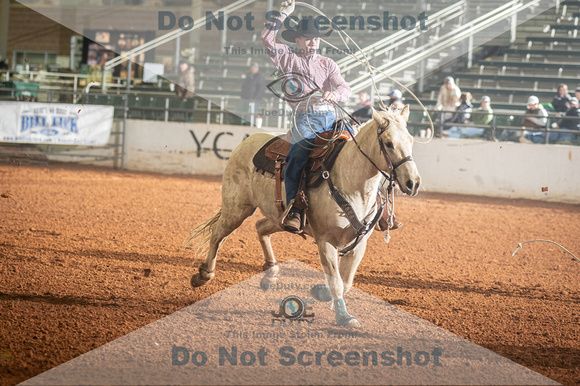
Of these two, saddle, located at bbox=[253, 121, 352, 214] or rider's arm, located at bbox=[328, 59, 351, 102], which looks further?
rider's arm, located at bbox=[328, 59, 351, 102]

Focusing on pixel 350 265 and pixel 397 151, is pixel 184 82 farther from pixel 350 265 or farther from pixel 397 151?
pixel 397 151

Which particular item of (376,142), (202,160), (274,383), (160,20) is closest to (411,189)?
(376,142)

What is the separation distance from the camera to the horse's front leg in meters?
4.61

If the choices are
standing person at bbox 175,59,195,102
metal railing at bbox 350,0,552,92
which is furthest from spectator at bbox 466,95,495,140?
standing person at bbox 175,59,195,102

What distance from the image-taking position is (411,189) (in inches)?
163

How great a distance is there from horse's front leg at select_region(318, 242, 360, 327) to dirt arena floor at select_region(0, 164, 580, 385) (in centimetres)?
87

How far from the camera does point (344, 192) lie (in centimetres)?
467

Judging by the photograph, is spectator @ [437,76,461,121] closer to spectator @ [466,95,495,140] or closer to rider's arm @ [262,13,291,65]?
spectator @ [466,95,495,140]

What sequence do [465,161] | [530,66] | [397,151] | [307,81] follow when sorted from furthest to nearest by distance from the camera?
[530,66], [465,161], [307,81], [397,151]

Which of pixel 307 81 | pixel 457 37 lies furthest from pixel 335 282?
pixel 457 37

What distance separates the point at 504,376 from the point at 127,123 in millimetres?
13710

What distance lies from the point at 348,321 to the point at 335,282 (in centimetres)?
33

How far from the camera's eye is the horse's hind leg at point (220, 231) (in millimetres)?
5582

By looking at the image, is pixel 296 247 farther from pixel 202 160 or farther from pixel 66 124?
pixel 66 124
